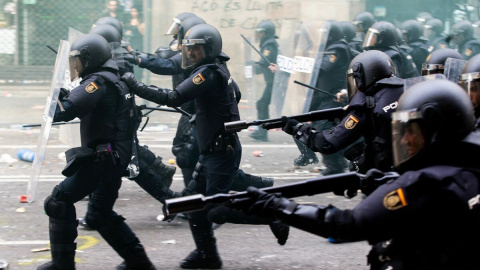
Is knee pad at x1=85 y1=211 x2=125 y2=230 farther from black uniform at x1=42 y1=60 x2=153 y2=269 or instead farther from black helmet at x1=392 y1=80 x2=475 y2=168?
black helmet at x1=392 y1=80 x2=475 y2=168

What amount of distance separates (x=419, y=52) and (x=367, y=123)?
6487mm

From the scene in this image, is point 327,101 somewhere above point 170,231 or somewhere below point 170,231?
above

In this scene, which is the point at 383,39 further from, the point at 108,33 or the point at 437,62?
the point at 108,33

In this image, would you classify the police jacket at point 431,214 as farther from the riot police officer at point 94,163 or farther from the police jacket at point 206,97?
the police jacket at point 206,97

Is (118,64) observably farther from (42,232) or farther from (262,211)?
(262,211)

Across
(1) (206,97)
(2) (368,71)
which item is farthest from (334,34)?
(2) (368,71)

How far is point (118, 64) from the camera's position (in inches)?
235

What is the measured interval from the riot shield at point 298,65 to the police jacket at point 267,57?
0.92 metres

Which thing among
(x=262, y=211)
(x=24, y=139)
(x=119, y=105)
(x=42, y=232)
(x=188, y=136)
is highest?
(x=262, y=211)

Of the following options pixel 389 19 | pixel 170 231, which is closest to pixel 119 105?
pixel 170 231

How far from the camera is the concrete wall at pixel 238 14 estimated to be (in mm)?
13664

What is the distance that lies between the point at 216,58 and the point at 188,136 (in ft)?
5.09

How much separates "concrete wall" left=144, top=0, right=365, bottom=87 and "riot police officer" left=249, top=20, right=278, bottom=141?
187 centimetres

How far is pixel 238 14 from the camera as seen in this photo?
1468 centimetres
